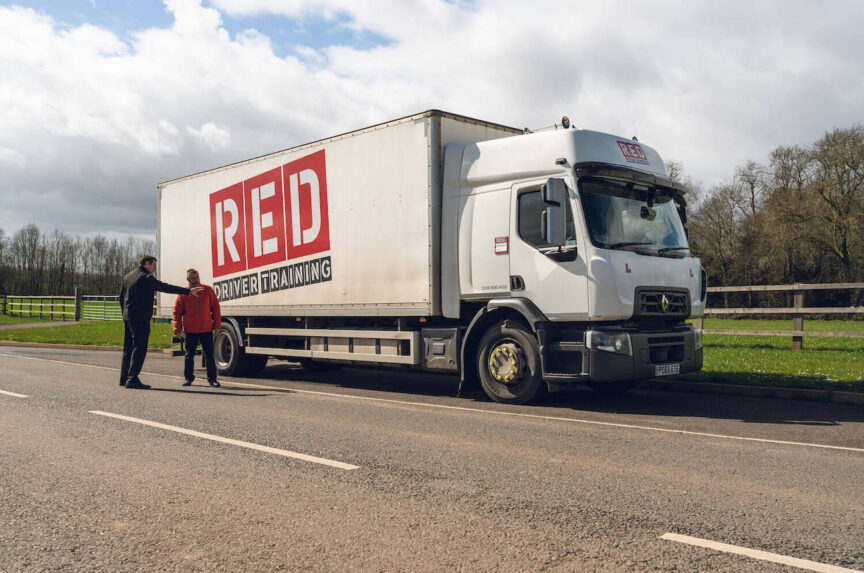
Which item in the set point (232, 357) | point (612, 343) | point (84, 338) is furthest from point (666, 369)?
point (84, 338)

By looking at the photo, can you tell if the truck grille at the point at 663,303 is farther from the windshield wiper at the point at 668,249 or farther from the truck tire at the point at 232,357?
the truck tire at the point at 232,357

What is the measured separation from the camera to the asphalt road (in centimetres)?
360

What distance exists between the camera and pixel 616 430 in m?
7.26

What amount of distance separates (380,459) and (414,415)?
8.04 feet

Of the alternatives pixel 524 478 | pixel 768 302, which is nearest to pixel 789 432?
pixel 524 478

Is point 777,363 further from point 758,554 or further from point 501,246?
point 758,554

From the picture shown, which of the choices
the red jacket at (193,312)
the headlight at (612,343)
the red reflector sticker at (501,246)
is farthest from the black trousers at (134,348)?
the headlight at (612,343)

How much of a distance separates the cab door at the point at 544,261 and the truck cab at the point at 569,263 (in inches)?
0.5

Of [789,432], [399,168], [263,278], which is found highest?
[399,168]

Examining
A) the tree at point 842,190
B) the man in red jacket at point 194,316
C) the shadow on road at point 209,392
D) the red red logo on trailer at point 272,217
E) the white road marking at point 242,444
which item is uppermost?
the tree at point 842,190

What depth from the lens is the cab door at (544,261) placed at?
8.56 metres

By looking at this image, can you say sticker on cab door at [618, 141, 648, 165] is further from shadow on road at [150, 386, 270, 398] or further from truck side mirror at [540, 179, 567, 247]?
shadow on road at [150, 386, 270, 398]

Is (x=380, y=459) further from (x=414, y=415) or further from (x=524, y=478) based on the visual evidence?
(x=414, y=415)

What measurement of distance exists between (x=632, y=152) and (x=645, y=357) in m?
2.70
